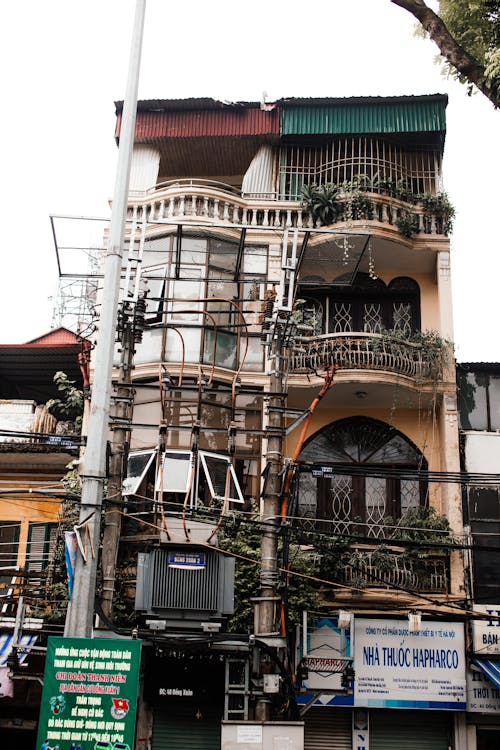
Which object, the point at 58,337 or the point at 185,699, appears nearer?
the point at 185,699

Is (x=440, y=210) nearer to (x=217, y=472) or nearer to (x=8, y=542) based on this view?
(x=217, y=472)

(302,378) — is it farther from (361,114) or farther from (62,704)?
(62,704)

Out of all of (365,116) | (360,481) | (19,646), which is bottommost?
(19,646)

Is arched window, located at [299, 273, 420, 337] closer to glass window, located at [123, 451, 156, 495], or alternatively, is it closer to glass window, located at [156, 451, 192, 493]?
glass window, located at [156, 451, 192, 493]

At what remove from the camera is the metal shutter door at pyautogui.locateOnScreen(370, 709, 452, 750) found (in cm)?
1783

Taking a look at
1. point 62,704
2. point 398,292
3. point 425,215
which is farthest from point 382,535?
point 62,704

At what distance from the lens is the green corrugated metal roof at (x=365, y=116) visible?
2191 centimetres

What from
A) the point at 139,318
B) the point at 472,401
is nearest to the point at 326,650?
the point at 472,401

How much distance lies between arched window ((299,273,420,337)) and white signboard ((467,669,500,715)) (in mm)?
8429

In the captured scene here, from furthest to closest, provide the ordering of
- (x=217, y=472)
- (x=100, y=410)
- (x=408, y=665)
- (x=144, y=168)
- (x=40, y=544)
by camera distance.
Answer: (x=144, y=168) → (x=40, y=544) → (x=217, y=472) → (x=408, y=665) → (x=100, y=410)

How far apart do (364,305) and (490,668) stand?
916cm

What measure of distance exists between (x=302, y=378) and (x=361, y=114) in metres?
7.24

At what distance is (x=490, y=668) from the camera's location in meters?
17.5

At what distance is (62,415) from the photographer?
2245 centimetres
